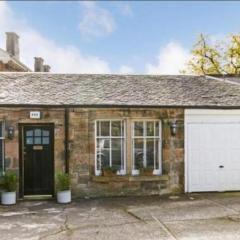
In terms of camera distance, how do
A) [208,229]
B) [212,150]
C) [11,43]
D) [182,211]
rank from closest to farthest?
1. [208,229]
2. [182,211]
3. [212,150]
4. [11,43]

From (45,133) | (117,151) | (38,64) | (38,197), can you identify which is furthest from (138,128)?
(38,64)

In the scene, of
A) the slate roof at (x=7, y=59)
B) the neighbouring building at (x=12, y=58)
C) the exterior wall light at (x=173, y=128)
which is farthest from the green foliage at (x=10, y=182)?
the slate roof at (x=7, y=59)

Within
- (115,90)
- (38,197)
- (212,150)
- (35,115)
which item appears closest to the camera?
(35,115)

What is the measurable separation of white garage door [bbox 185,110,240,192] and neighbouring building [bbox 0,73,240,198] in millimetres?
31

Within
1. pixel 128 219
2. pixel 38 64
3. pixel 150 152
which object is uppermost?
pixel 38 64

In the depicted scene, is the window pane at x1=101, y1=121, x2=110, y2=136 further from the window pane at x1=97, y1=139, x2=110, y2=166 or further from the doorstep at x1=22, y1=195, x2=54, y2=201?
the doorstep at x1=22, y1=195, x2=54, y2=201

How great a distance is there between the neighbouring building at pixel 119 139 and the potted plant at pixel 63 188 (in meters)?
0.57

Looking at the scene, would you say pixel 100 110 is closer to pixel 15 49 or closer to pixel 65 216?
pixel 65 216

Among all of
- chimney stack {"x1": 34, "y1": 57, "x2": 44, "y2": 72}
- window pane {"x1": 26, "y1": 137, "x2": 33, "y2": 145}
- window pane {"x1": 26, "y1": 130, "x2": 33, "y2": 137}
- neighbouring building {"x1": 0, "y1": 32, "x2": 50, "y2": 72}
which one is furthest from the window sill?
chimney stack {"x1": 34, "y1": 57, "x2": 44, "y2": 72}

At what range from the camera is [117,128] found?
13.1m

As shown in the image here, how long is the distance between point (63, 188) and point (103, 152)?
5.84 ft

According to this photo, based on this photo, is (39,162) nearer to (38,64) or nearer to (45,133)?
(45,133)

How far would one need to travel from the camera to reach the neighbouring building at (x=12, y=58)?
22.9m

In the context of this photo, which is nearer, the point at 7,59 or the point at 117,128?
the point at 117,128
